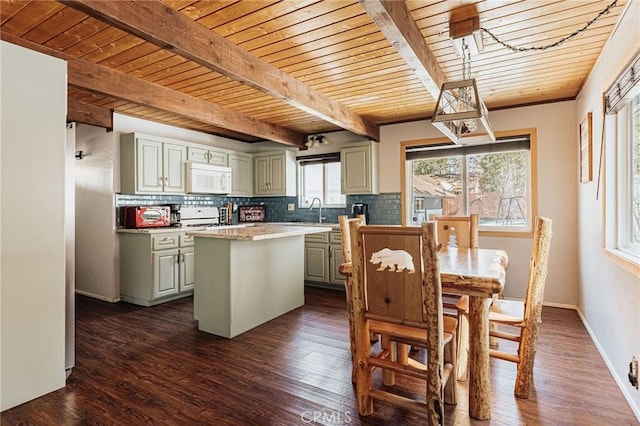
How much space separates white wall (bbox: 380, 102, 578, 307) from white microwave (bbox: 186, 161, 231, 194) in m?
3.76

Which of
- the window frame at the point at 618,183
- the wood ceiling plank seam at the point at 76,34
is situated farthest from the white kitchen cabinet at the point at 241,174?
the window frame at the point at 618,183

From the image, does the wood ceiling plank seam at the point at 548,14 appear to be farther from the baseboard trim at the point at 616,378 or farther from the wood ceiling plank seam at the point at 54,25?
the wood ceiling plank seam at the point at 54,25

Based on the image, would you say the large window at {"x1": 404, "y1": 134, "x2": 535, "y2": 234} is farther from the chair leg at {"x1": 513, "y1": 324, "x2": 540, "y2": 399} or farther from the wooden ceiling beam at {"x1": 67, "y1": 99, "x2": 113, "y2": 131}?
the wooden ceiling beam at {"x1": 67, "y1": 99, "x2": 113, "y2": 131}

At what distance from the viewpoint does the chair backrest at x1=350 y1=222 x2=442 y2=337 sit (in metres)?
1.62

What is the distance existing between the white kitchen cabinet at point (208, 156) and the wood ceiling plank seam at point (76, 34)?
2233 mm

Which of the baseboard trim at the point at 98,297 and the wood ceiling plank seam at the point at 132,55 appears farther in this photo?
the baseboard trim at the point at 98,297

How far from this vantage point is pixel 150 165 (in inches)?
167

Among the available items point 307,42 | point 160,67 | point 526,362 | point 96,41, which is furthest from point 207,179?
point 526,362

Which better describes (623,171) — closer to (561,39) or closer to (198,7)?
(561,39)

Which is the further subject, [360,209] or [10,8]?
[360,209]

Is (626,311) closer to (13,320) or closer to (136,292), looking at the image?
(13,320)

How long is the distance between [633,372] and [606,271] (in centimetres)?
83

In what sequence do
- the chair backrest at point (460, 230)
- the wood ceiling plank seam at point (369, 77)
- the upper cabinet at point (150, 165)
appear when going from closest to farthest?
1. the wood ceiling plank seam at point (369, 77)
2. the chair backrest at point (460, 230)
3. the upper cabinet at point (150, 165)

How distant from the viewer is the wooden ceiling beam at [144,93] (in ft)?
8.81
